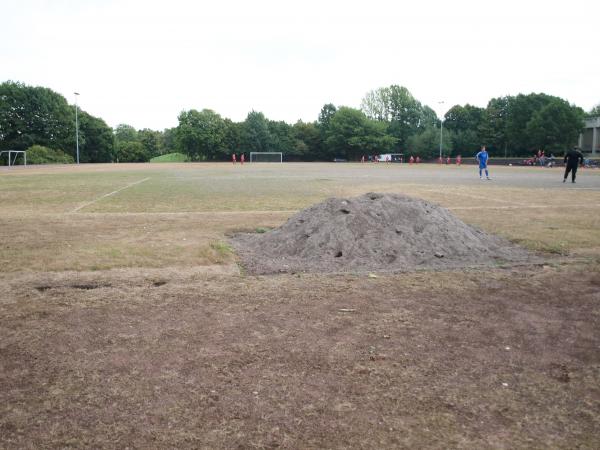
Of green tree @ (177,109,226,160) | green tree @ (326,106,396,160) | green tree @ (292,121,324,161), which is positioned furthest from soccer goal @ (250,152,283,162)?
green tree @ (326,106,396,160)

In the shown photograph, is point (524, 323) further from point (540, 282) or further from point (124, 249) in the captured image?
point (124, 249)

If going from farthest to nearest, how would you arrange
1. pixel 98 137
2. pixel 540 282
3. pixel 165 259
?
pixel 98 137 → pixel 165 259 → pixel 540 282

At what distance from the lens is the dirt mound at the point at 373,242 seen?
22.4 ft

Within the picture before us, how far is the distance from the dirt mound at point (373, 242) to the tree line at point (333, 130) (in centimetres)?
7296

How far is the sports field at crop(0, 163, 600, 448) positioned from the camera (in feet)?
8.73

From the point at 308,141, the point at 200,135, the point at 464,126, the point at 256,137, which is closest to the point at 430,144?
the point at 464,126

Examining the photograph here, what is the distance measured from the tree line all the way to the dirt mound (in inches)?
2873

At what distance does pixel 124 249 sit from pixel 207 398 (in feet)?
17.3

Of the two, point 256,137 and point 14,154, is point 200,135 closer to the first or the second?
point 256,137

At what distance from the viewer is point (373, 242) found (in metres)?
7.31

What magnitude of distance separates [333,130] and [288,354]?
337ft

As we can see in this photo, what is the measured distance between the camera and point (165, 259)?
703 centimetres

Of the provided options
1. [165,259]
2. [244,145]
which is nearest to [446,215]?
[165,259]

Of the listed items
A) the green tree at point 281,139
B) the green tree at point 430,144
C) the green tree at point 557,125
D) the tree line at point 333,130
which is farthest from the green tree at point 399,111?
the green tree at point 557,125
